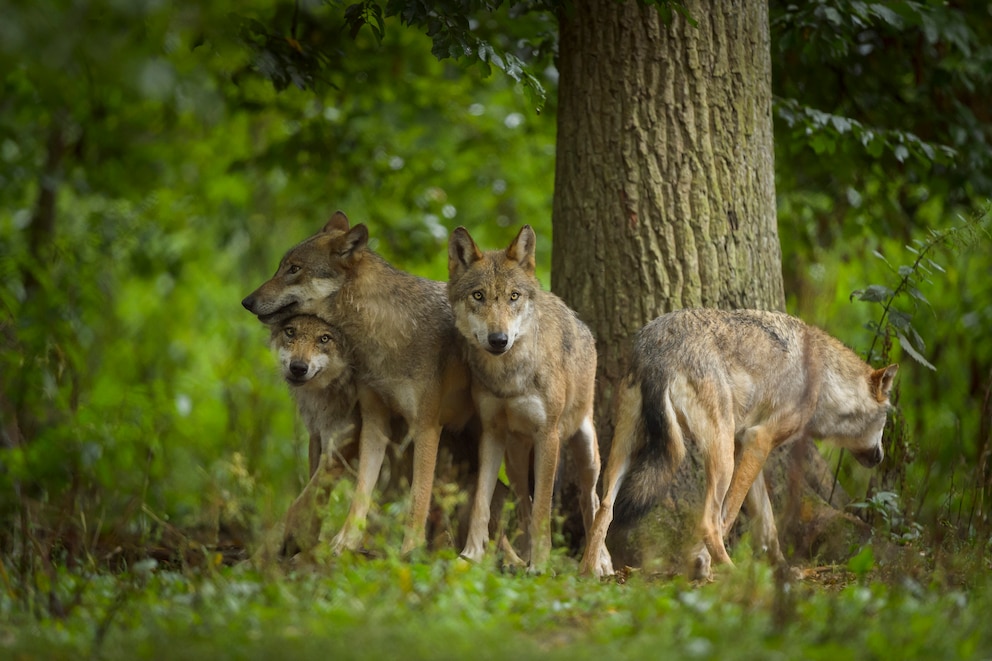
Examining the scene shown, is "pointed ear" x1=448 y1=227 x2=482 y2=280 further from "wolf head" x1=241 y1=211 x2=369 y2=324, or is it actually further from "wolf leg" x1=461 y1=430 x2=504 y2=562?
"wolf leg" x1=461 y1=430 x2=504 y2=562

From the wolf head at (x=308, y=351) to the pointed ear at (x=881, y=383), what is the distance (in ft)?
12.9

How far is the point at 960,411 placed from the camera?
32.2ft

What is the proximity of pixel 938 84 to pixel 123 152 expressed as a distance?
33.1 feet

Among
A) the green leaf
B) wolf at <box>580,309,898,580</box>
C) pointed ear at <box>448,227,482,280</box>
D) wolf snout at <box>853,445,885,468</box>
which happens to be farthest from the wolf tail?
the green leaf

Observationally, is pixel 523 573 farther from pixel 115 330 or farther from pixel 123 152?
pixel 123 152

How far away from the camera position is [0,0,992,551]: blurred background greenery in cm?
648

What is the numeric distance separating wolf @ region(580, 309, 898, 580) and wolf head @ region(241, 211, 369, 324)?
213cm

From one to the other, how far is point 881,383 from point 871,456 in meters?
0.59

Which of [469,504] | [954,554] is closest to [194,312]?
[469,504]

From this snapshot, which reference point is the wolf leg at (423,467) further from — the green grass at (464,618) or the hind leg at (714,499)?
the hind leg at (714,499)

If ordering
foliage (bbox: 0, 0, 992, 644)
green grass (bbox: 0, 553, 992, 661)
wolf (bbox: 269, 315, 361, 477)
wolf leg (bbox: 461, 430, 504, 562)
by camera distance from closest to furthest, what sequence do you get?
green grass (bbox: 0, 553, 992, 661) → foliage (bbox: 0, 0, 992, 644) → wolf leg (bbox: 461, 430, 504, 562) → wolf (bbox: 269, 315, 361, 477)

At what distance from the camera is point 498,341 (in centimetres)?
634

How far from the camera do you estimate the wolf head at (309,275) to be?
6.97 m

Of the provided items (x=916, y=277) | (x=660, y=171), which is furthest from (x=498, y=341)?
(x=916, y=277)
